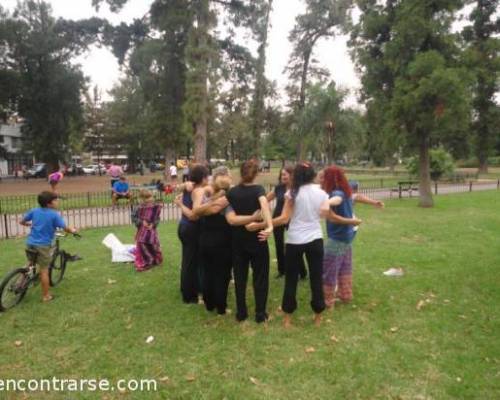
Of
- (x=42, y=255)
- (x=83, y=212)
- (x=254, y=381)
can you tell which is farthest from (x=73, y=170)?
(x=254, y=381)

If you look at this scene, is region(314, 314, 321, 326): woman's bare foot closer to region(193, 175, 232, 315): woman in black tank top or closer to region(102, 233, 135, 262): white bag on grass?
region(193, 175, 232, 315): woman in black tank top

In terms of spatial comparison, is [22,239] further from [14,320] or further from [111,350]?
[111,350]

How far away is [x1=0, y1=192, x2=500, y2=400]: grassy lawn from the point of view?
341 cm

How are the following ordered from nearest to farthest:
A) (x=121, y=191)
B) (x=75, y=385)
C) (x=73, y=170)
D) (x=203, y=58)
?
(x=75, y=385), (x=121, y=191), (x=203, y=58), (x=73, y=170)

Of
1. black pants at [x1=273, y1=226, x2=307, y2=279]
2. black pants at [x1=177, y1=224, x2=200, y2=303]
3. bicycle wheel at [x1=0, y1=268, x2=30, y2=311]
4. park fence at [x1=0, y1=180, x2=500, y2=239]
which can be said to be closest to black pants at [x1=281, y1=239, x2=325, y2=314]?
black pants at [x1=177, y1=224, x2=200, y2=303]

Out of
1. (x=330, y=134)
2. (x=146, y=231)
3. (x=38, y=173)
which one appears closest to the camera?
(x=146, y=231)

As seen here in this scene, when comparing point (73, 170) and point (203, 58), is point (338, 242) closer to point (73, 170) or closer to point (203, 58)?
point (203, 58)

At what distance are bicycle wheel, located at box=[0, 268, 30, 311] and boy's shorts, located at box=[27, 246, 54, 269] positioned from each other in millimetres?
221

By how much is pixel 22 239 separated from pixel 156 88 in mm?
18410

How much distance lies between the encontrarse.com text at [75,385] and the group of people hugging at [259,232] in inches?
55.0

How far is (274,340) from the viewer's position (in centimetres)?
416

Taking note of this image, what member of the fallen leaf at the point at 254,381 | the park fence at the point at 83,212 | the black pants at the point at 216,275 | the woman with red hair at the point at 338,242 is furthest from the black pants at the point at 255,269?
the park fence at the point at 83,212

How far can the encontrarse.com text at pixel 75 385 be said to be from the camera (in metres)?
3.39

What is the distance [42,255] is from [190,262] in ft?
6.46
